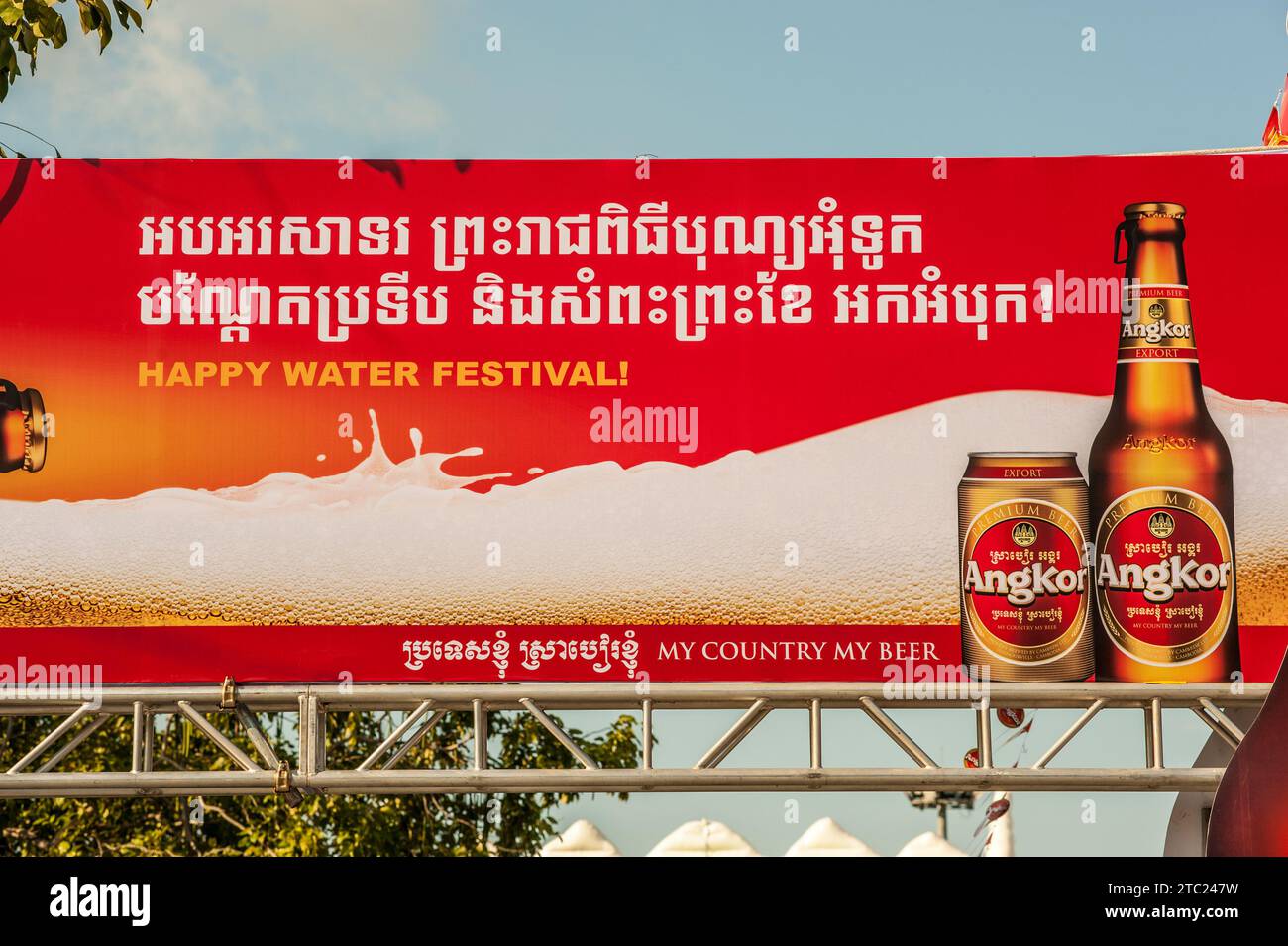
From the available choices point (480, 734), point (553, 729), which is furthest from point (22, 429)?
point (553, 729)

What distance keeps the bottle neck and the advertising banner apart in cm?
4

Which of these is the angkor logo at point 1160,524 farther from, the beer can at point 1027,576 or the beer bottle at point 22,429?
the beer bottle at point 22,429

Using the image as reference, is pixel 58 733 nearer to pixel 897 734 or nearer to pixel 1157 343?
pixel 897 734

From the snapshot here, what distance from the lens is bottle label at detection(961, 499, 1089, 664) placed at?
748cm

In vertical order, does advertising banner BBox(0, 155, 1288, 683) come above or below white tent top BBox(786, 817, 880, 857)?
above

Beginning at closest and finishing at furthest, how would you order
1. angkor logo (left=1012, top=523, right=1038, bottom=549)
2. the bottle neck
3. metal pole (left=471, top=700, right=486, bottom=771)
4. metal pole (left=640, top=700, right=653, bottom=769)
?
1. metal pole (left=640, top=700, right=653, bottom=769)
2. metal pole (left=471, top=700, right=486, bottom=771)
3. angkor logo (left=1012, top=523, right=1038, bottom=549)
4. the bottle neck

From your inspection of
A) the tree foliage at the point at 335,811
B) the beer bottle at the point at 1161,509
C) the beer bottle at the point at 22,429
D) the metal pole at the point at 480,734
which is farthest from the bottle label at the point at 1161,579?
the tree foliage at the point at 335,811

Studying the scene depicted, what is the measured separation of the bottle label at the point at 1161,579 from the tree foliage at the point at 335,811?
8.22 meters

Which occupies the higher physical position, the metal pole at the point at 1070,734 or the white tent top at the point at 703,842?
the metal pole at the point at 1070,734

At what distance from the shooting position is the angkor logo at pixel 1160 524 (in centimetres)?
753

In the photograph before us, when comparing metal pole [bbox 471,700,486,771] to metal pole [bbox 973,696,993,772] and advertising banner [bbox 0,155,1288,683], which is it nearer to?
advertising banner [bbox 0,155,1288,683]

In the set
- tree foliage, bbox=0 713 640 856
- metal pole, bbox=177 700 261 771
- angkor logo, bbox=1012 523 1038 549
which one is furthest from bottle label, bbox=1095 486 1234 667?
tree foliage, bbox=0 713 640 856

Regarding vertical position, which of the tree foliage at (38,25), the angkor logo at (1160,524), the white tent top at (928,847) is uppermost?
the tree foliage at (38,25)
